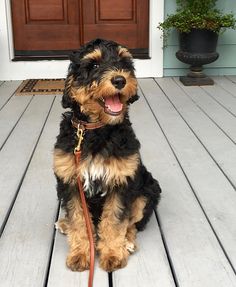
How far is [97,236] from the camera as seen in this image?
2197 mm

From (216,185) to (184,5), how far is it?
3637mm

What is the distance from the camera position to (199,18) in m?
5.42

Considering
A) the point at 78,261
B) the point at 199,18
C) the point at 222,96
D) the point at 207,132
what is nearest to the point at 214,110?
the point at 222,96

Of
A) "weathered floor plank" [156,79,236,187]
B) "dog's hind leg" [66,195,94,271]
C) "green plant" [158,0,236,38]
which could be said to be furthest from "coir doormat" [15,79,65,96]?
"dog's hind leg" [66,195,94,271]

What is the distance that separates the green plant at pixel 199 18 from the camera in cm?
546

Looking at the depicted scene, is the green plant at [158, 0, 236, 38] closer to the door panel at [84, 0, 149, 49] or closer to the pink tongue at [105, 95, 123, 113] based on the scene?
the door panel at [84, 0, 149, 49]

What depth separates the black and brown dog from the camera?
6.38 ft

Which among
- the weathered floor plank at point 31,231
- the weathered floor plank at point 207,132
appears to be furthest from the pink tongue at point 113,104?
the weathered floor plank at point 207,132

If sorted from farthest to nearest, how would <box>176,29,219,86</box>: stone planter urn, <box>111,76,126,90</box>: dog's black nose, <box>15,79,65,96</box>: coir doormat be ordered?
<box>176,29,219,86</box>: stone planter urn
<box>15,79,65,96</box>: coir doormat
<box>111,76,126,90</box>: dog's black nose

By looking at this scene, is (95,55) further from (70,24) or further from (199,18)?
(70,24)

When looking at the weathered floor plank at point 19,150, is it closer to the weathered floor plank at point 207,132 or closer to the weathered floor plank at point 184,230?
the weathered floor plank at point 184,230

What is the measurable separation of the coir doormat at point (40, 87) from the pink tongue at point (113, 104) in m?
3.53

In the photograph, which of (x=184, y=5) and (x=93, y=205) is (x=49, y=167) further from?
(x=184, y=5)

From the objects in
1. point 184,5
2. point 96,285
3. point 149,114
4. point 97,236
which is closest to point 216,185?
point 97,236
